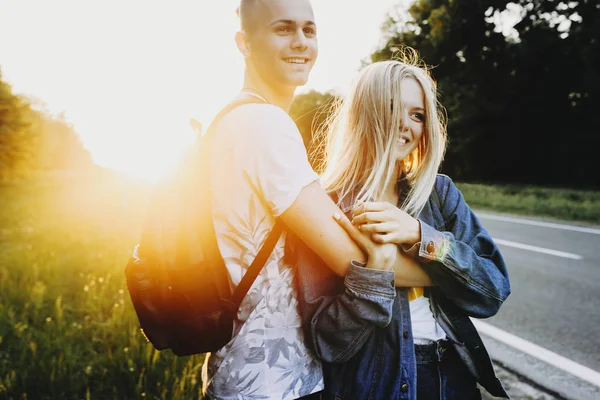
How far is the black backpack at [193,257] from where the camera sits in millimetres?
1148

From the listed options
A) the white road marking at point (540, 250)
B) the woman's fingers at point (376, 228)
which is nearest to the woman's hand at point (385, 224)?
the woman's fingers at point (376, 228)

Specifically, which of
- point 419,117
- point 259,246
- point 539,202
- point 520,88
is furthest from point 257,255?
point 520,88

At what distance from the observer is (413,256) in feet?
4.35

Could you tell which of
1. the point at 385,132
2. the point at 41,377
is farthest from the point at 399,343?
the point at 41,377

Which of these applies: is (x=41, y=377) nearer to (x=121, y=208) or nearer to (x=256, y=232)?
(x=256, y=232)

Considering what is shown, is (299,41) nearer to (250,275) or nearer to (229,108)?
(229,108)

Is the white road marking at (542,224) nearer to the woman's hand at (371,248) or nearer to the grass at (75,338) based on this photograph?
the grass at (75,338)

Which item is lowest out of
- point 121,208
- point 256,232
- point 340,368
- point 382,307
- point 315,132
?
point 121,208

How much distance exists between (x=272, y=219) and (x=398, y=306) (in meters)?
0.56

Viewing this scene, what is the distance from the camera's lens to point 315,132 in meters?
2.30

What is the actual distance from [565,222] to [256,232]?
1009 cm

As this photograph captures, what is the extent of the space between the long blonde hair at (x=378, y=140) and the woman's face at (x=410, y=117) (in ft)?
0.06

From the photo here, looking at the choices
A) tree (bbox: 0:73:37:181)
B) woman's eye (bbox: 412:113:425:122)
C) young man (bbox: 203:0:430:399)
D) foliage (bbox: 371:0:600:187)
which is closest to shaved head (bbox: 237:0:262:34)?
young man (bbox: 203:0:430:399)

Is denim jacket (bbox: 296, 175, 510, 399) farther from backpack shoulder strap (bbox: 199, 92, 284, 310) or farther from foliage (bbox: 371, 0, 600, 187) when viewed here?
foliage (bbox: 371, 0, 600, 187)
